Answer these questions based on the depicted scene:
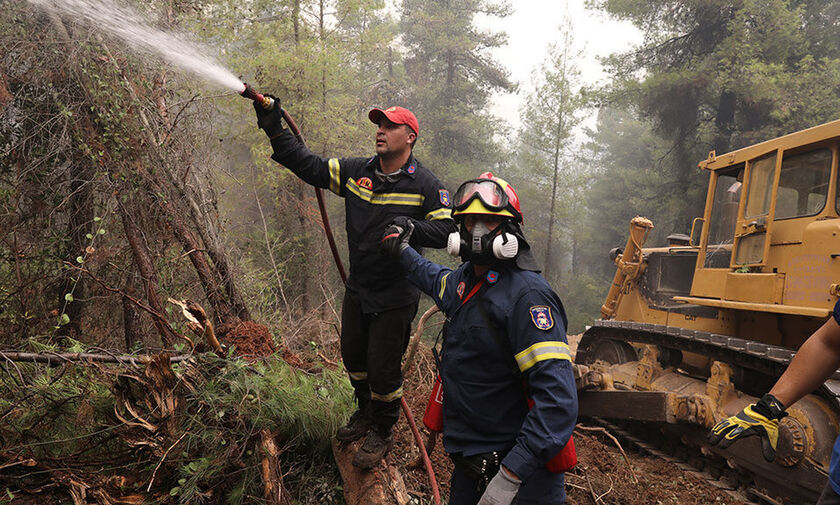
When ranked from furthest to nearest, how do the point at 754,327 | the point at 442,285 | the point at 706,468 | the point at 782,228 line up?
the point at 754,327, the point at 706,468, the point at 782,228, the point at 442,285

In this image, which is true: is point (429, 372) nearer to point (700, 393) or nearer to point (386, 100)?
point (700, 393)

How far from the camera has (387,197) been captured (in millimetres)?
3512

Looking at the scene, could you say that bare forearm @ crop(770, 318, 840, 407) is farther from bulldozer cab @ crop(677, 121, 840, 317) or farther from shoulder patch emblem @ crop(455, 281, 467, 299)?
bulldozer cab @ crop(677, 121, 840, 317)

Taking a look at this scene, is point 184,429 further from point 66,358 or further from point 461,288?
point 461,288

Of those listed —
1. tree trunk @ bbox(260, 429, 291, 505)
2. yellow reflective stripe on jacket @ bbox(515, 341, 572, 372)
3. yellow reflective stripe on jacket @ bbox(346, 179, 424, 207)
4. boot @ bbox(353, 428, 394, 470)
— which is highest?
yellow reflective stripe on jacket @ bbox(346, 179, 424, 207)

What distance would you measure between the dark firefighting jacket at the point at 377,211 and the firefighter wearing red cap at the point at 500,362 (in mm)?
710

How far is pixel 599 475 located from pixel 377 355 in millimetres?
3289

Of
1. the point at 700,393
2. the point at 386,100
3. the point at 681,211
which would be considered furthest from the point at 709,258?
the point at 386,100

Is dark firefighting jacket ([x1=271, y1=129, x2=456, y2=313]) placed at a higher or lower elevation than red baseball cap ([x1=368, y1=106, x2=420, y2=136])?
lower

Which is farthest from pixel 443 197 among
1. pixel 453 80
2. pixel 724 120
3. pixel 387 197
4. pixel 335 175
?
pixel 453 80

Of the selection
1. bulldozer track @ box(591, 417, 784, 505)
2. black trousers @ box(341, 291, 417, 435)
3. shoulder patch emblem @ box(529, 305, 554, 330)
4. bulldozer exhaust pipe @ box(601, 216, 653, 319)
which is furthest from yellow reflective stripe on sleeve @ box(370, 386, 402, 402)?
bulldozer exhaust pipe @ box(601, 216, 653, 319)

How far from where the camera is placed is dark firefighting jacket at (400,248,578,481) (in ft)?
7.48

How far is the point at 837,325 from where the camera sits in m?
2.33

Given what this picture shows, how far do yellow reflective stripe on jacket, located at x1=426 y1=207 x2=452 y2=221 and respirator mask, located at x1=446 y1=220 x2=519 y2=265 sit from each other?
787 mm
